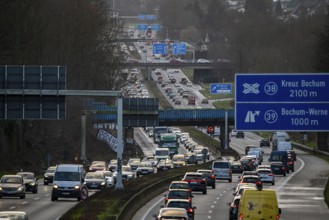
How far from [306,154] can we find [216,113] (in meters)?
11.6

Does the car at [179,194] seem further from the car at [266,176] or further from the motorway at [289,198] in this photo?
the car at [266,176]

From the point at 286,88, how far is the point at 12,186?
2073 centimetres

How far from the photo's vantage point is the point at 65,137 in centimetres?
12431

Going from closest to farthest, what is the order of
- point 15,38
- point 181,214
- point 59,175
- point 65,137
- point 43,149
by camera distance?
point 181,214 < point 59,175 < point 15,38 < point 43,149 < point 65,137

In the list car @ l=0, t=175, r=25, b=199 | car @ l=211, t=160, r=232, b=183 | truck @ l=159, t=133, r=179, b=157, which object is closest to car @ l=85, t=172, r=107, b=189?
car @ l=0, t=175, r=25, b=199

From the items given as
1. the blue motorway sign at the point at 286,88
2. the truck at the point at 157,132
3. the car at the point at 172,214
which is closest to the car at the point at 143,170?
the blue motorway sign at the point at 286,88

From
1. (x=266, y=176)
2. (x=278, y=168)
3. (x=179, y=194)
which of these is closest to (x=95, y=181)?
(x=266, y=176)

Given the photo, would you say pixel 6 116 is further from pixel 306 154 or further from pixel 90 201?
pixel 306 154

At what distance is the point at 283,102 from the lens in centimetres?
4888

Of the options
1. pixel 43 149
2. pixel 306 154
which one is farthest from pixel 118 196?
pixel 306 154

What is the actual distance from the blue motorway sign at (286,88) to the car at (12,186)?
19118 mm

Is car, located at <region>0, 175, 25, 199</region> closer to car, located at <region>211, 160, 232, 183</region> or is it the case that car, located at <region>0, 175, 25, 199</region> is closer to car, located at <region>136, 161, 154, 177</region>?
car, located at <region>211, 160, 232, 183</region>

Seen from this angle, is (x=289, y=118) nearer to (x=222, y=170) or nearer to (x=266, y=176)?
(x=266, y=176)

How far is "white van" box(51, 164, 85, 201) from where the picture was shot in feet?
207
